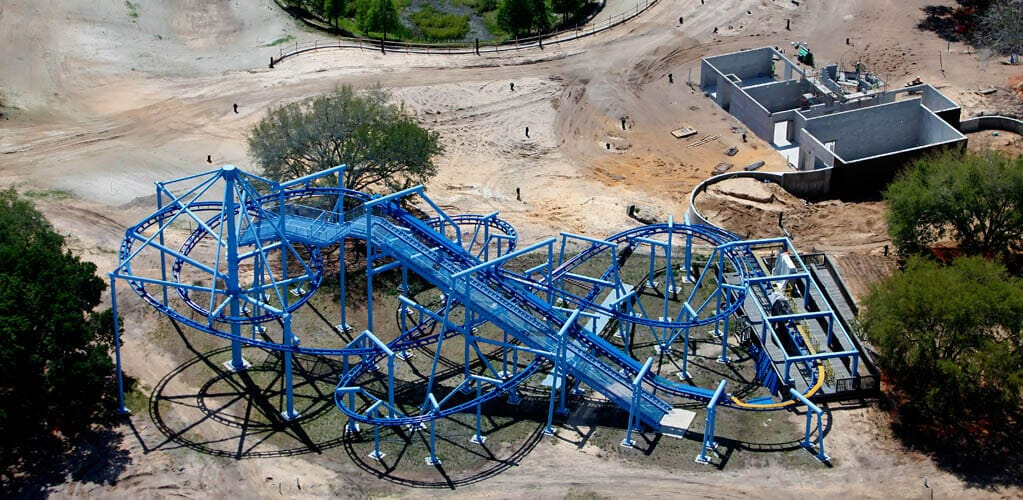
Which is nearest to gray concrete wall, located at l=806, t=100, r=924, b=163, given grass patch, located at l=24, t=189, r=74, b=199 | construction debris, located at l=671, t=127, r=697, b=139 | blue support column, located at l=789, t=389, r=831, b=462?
construction debris, located at l=671, t=127, r=697, b=139

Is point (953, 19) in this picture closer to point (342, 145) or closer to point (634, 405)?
point (342, 145)

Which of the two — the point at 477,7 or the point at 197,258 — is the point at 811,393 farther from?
the point at 477,7

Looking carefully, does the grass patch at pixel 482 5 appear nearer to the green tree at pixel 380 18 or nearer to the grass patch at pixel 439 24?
the grass patch at pixel 439 24

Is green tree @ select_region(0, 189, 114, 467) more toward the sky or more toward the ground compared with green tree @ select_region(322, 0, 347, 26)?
more toward the ground

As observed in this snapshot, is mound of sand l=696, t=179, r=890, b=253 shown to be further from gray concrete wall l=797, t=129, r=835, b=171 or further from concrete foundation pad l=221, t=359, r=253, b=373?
concrete foundation pad l=221, t=359, r=253, b=373

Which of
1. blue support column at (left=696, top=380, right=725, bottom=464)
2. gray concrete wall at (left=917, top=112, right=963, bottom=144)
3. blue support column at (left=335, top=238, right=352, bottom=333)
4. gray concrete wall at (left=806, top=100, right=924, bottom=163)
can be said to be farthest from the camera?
gray concrete wall at (left=806, top=100, right=924, bottom=163)

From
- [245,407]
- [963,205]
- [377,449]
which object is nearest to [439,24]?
[963,205]
